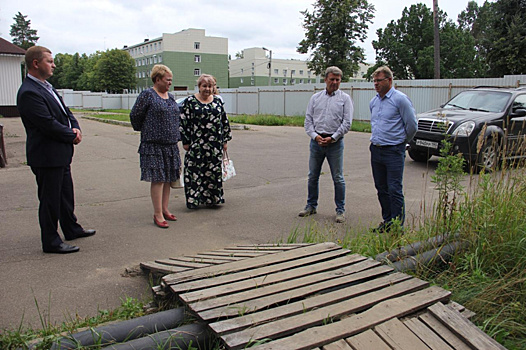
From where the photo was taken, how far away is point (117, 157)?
11953 millimetres

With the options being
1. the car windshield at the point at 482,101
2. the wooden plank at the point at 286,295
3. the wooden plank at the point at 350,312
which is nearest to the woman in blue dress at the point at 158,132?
the wooden plank at the point at 286,295

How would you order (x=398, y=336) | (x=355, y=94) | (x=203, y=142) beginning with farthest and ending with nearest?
1. (x=355, y=94)
2. (x=203, y=142)
3. (x=398, y=336)

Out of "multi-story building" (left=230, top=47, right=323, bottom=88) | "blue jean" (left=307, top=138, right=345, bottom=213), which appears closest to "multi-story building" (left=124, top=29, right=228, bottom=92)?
"multi-story building" (left=230, top=47, right=323, bottom=88)

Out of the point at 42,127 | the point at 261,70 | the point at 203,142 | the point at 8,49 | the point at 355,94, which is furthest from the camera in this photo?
the point at 261,70

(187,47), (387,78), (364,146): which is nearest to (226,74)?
(187,47)

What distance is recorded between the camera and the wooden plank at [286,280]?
2.92 m

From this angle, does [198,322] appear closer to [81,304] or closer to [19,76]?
[81,304]

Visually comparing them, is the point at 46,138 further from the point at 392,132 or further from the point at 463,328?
the point at 463,328

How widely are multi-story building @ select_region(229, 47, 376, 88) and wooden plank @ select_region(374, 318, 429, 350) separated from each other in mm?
93921

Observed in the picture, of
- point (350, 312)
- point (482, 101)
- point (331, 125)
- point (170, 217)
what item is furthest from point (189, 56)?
point (350, 312)

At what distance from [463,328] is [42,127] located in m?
4.17

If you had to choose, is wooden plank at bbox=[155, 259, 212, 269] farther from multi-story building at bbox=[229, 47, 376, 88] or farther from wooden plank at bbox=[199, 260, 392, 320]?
multi-story building at bbox=[229, 47, 376, 88]

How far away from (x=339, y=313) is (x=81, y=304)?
6.87 feet

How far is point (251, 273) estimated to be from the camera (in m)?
3.44
